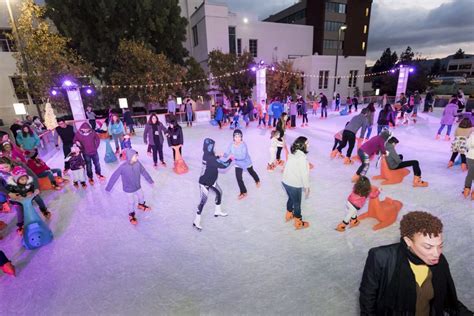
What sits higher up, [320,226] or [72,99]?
[72,99]

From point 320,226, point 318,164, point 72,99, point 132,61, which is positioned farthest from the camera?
point 132,61

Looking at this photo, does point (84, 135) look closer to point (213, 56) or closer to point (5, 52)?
point (213, 56)

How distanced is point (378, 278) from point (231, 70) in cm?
2307

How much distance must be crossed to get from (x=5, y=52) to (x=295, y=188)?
83.2ft

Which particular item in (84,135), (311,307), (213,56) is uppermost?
(213,56)

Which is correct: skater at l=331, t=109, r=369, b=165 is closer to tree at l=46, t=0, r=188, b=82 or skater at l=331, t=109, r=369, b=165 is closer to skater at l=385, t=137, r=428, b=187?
skater at l=385, t=137, r=428, b=187

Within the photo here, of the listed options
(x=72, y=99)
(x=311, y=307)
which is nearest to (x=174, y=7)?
(x=72, y=99)

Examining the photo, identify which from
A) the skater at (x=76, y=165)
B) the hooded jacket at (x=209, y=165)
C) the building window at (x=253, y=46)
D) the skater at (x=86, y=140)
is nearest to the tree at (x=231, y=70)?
the building window at (x=253, y=46)

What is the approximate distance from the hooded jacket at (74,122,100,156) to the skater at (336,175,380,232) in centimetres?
585

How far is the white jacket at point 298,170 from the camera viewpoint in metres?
4.01

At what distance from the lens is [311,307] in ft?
9.53

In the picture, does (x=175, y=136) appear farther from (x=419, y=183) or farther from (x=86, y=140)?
(x=419, y=183)

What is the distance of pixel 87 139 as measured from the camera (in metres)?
6.21

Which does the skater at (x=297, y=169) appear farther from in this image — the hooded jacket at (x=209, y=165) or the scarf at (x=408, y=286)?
the scarf at (x=408, y=286)
